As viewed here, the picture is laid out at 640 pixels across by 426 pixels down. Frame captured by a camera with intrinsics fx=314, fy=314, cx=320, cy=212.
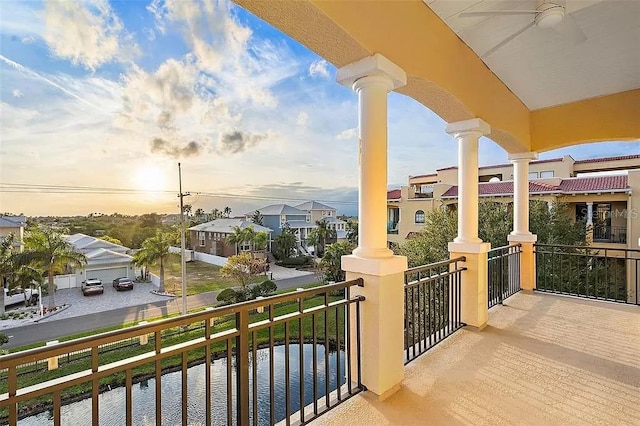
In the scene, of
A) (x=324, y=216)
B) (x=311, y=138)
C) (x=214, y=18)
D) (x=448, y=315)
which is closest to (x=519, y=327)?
(x=448, y=315)

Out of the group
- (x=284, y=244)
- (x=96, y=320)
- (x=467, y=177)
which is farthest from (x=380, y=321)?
(x=284, y=244)

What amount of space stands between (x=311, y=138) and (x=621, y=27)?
15110mm

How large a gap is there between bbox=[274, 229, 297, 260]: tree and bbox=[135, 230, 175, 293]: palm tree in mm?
6966

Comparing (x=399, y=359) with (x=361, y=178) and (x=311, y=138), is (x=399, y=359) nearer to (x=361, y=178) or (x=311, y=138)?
(x=361, y=178)

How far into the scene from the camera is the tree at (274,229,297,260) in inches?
661

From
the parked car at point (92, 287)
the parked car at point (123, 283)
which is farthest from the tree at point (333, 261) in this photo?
the parked car at point (92, 287)

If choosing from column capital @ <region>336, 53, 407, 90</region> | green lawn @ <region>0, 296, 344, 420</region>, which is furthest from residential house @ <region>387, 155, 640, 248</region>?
column capital @ <region>336, 53, 407, 90</region>

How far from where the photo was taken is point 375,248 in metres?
2.02

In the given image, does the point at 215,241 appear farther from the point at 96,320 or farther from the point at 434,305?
the point at 434,305

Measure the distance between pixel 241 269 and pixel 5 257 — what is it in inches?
264

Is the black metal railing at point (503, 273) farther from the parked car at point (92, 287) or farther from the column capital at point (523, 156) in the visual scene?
the parked car at point (92, 287)

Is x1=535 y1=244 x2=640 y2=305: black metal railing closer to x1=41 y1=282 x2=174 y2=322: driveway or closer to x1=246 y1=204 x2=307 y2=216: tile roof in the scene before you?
x1=41 y1=282 x2=174 y2=322: driveway

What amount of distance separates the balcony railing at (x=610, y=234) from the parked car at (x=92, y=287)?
596 inches

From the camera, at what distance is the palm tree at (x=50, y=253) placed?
655 centimetres
